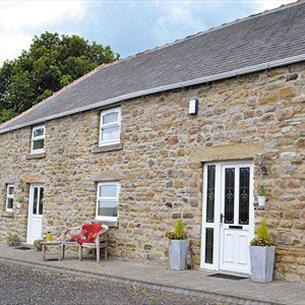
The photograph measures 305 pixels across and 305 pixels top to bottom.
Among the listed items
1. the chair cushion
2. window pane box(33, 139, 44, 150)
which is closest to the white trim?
window pane box(33, 139, 44, 150)

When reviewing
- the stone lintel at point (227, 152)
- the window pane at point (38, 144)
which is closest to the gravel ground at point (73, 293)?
the stone lintel at point (227, 152)

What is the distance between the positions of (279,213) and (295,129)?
5.30 feet

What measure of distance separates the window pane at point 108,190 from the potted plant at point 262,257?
512cm

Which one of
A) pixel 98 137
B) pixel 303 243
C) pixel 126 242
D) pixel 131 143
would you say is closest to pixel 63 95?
pixel 98 137

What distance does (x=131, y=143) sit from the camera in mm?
12750

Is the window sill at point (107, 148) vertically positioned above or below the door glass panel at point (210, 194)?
Answer: above

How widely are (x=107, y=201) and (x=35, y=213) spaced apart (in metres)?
4.33

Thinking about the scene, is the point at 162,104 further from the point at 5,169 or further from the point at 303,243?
the point at 5,169

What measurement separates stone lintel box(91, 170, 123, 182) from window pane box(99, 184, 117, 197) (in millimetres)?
233

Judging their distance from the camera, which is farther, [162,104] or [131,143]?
[131,143]

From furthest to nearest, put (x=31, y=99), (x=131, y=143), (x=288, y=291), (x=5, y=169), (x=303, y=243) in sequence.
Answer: (x=31, y=99) < (x=5, y=169) < (x=131, y=143) < (x=303, y=243) < (x=288, y=291)

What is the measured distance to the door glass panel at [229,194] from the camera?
33.6ft

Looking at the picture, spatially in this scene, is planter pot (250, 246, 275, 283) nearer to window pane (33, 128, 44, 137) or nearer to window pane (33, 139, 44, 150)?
window pane (33, 139, 44, 150)

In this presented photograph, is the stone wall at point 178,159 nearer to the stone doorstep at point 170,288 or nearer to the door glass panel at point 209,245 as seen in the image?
the door glass panel at point 209,245
